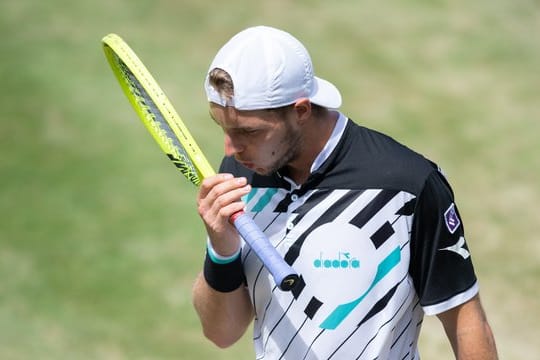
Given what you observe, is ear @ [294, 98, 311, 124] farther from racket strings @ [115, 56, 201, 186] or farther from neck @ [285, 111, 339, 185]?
racket strings @ [115, 56, 201, 186]

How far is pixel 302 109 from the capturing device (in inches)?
163

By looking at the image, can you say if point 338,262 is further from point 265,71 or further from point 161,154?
point 161,154

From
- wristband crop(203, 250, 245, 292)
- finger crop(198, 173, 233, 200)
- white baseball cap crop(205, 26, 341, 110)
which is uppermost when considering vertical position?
white baseball cap crop(205, 26, 341, 110)

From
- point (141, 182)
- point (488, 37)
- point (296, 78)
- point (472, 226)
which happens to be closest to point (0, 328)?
point (141, 182)

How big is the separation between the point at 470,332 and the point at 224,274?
1087mm

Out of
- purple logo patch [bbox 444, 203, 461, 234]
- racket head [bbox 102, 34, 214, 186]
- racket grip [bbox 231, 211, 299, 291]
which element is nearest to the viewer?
racket grip [bbox 231, 211, 299, 291]

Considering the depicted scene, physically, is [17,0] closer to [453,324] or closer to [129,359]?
[129,359]

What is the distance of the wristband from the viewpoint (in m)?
4.37

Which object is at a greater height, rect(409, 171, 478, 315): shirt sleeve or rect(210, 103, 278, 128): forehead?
rect(210, 103, 278, 128): forehead

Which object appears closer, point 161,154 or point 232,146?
point 232,146

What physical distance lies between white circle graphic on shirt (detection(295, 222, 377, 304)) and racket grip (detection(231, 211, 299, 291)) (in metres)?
0.21

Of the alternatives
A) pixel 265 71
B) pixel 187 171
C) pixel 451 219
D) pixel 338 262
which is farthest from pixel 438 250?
pixel 187 171

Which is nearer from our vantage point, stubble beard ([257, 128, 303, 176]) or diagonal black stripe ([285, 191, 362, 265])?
stubble beard ([257, 128, 303, 176])

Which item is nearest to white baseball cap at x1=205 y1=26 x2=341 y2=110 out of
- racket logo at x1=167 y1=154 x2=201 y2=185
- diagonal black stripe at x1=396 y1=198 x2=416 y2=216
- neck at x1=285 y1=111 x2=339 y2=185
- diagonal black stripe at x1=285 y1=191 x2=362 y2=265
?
neck at x1=285 y1=111 x2=339 y2=185
